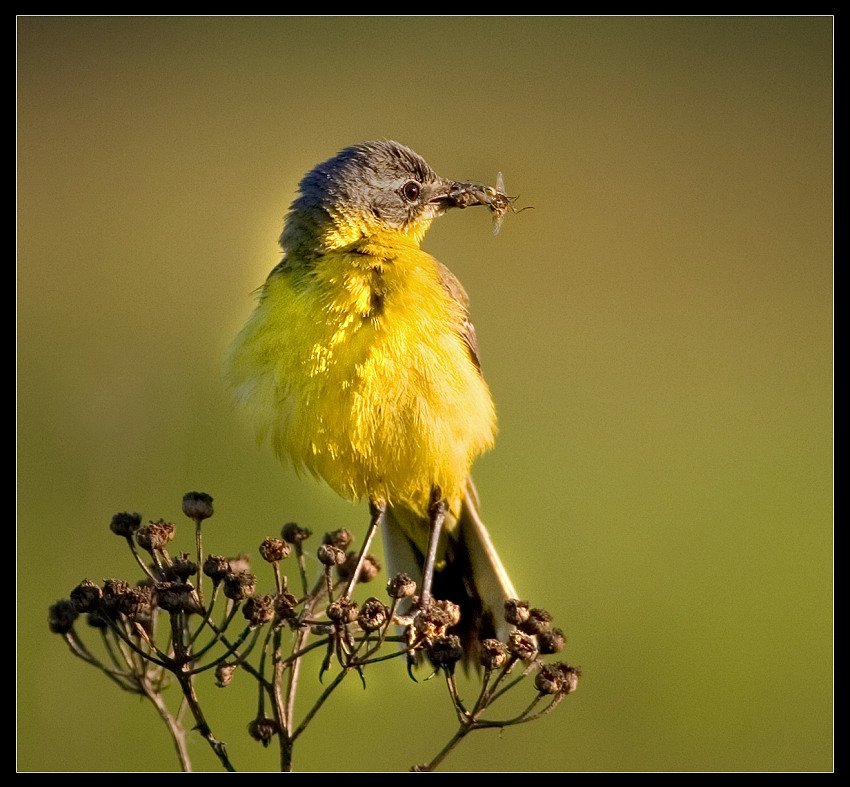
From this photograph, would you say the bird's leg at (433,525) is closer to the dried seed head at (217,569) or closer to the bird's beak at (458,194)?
the bird's beak at (458,194)

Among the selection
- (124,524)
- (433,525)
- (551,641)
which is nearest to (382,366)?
(433,525)

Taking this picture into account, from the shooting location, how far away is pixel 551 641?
352 cm

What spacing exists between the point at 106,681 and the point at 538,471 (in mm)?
3513

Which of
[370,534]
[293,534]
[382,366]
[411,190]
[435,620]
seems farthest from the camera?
[411,190]

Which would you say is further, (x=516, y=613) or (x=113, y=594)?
(x=516, y=613)

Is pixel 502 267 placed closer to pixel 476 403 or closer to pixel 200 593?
Answer: pixel 476 403

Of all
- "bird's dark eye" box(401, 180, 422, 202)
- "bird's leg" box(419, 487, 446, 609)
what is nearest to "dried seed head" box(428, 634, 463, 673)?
"bird's leg" box(419, 487, 446, 609)

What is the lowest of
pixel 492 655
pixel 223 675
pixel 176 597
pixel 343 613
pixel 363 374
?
pixel 223 675

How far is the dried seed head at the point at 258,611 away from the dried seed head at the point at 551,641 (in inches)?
37.4

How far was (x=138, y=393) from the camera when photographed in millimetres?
5461

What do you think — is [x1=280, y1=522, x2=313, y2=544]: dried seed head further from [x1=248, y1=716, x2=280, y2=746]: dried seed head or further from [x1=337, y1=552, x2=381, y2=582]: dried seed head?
[x1=248, y1=716, x2=280, y2=746]: dried seed head

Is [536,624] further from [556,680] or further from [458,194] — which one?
[458,194]

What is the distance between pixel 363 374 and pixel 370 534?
2.61ft

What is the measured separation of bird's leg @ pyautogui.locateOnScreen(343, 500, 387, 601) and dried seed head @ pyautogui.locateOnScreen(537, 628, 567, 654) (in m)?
0.76
